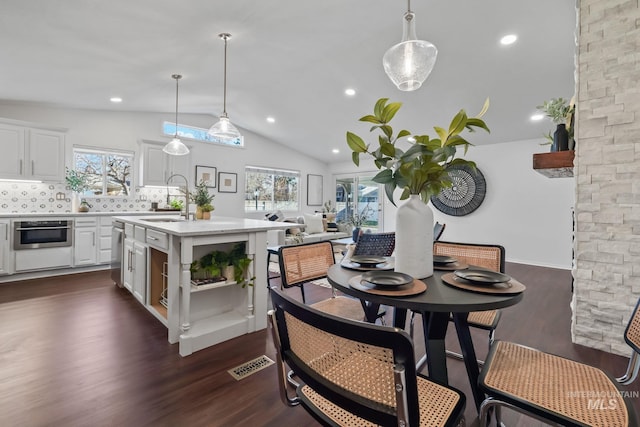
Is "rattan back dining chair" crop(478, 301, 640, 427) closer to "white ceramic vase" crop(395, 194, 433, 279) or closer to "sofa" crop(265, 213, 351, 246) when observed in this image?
"white ceramic vase" crop(395, 194, 433, 279)

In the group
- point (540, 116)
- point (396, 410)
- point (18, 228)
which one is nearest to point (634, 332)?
point (396, 410)

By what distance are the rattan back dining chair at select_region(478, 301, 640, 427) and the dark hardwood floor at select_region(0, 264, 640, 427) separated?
58cm

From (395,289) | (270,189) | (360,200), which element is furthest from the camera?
(360,200)

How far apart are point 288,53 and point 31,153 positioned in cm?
407

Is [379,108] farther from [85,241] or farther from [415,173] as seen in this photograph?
[85,241]

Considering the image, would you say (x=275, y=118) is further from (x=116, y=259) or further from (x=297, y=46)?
(x=116, y=259)

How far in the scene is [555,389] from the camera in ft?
3.43

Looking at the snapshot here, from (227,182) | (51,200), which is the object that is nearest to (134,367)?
(51,200)

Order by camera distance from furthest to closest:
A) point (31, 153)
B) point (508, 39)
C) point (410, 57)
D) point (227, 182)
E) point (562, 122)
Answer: point (227, 182) < point (31, 153) < point (508, 39) < point (562, 122) < point (410, 57)

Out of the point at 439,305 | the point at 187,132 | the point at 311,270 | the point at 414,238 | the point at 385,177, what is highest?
the point at 187,132

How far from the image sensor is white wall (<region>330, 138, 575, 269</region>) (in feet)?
17.2

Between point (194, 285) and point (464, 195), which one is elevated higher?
point (464, 195)

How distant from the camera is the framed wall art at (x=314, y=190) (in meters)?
8.77

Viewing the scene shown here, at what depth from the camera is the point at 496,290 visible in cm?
119
